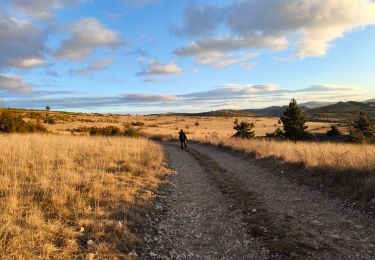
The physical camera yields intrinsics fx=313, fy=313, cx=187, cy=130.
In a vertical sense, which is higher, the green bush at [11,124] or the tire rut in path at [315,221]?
the green bush at [11,124]

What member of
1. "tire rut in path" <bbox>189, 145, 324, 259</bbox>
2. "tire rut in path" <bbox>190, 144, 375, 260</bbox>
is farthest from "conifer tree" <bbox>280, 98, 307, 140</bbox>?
"tire rut in path" <bbox>189, 145, 324, 259</bbox>

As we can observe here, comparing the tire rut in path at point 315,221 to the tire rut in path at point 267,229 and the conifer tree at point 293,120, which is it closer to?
the tire rut in path at point 267,229

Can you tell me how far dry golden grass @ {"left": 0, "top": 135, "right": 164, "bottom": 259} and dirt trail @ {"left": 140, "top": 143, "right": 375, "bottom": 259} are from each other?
0.69 m

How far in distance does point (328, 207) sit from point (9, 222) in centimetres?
755

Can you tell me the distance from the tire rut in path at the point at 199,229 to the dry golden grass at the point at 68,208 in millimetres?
585

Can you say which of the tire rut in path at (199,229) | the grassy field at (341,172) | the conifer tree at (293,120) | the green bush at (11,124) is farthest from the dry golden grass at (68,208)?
the conifer tree at (293,120)

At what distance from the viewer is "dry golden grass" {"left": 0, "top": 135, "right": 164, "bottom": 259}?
5.35m

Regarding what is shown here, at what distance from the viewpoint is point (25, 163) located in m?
12.0

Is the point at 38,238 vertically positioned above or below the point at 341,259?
above

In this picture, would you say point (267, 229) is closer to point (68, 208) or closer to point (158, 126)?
point (68, 208)

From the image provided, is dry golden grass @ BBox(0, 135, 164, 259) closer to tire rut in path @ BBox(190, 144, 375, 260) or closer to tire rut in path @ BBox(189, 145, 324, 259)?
tire rut in path @ BBox(189, 145, 324, 259)

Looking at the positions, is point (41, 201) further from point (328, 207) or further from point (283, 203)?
point (328, 207)

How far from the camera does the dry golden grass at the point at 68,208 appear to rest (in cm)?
535

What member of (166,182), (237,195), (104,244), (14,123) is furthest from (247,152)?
(14,123)
